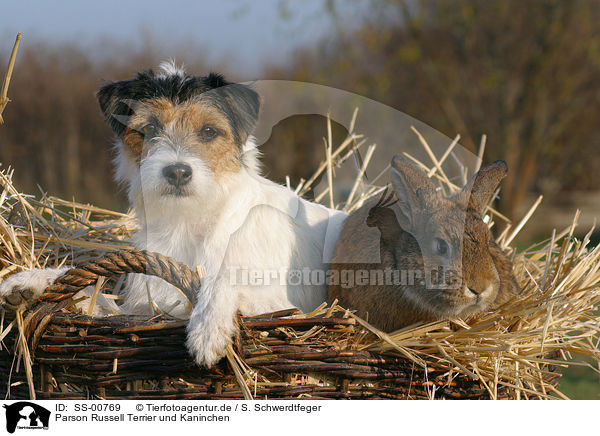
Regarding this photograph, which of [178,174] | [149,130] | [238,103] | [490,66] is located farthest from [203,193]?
[490,66]

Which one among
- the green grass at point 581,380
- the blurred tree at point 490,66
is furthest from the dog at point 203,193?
the blurred tree at point 490,66

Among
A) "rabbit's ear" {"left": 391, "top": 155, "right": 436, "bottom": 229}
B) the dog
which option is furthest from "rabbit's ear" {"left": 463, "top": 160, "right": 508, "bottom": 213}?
the dog

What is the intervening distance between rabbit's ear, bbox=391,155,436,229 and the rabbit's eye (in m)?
0.16

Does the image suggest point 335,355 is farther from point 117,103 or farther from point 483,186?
point 117,103

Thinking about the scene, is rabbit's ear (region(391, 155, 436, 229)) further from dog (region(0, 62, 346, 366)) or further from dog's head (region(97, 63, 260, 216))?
dog's head (region(97, 63, 260, 216))

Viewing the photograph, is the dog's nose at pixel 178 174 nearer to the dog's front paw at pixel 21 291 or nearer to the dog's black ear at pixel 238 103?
the dog's black ear at pixel 238 103

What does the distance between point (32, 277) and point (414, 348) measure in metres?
1.69

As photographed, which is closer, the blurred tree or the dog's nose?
the dog's nose

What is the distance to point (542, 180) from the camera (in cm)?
1090

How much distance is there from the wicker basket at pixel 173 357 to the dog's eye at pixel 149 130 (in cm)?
83

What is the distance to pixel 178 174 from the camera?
257cm

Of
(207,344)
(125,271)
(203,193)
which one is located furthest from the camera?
(203,193)

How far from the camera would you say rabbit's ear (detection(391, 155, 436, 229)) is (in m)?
2.47
